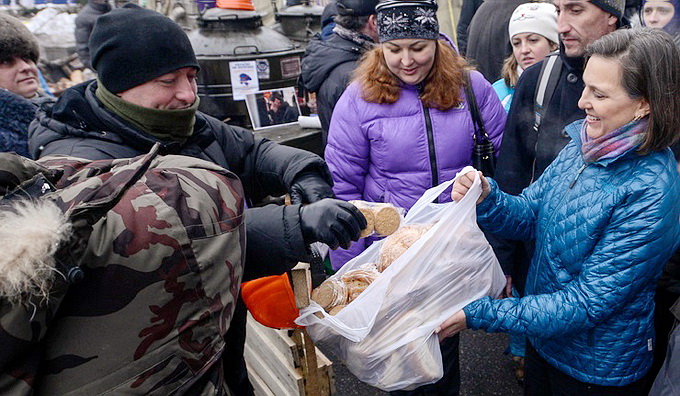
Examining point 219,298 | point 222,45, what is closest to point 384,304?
point 219,298

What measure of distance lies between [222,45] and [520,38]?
2.83 metres

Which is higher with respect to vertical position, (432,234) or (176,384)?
(176,384)

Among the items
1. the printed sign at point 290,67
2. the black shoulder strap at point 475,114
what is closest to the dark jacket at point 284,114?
the printed sign at point 290,67

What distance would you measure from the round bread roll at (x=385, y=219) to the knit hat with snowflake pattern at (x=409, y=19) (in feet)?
3.58

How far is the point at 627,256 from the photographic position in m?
1.45

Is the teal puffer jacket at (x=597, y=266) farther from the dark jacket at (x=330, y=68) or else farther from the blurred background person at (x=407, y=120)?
the dark jacket at (x=330, y=68)

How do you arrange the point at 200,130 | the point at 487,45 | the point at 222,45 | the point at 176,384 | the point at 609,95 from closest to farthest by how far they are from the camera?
1. the point at 176,384
2. the point at 609,95
3. the point at 200,130
4. the point at 487,45
5. the point at 222,45

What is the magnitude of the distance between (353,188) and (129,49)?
1.34 metres

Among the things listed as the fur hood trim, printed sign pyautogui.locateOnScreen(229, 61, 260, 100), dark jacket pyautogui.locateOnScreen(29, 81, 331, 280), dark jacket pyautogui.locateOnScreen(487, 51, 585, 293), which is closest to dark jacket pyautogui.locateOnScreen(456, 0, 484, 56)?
printed sign pyautogui.locateOnScreen(229, 61, 260, 100)

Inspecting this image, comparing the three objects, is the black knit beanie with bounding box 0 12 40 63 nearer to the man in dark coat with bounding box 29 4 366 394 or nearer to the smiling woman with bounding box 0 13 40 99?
the smiling woman with bounding box 0 13 40 99

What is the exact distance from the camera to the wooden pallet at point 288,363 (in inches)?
69.7

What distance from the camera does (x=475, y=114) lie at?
2.40 m

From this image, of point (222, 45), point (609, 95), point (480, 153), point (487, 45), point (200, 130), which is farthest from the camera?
point (222, 45)

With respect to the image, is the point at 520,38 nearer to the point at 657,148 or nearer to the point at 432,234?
the point at 657,148
